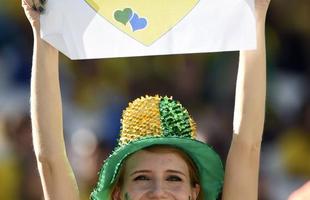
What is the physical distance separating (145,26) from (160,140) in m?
0.36

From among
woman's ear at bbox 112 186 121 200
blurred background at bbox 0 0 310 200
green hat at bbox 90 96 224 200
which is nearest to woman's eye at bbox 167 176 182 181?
green hat at bbox 90 96 224 200

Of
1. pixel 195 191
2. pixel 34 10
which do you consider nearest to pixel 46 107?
pixel 34 10

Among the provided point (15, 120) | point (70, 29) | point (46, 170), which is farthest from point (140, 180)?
point (15, 120)

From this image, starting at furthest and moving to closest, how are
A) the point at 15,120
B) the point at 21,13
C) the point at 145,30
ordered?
1. the point at 21,13
2. the point at 15,120
3. the point at 145,30

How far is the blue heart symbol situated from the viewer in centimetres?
266

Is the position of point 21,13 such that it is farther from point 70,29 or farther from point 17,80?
point 70,29

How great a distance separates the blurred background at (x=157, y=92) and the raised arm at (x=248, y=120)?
1.88 m

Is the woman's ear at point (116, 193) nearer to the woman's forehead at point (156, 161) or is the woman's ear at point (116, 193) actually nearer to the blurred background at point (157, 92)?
the woman's forehead at point (156, 161)

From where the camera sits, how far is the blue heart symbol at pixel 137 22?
2.66m

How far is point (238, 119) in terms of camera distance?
9.14 ft

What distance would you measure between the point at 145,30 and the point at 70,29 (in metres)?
0.23

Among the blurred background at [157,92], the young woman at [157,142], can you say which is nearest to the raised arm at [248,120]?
the young woman at [157,142]

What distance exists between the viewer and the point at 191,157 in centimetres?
280

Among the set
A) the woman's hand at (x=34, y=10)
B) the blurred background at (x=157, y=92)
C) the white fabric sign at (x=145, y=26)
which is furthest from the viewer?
the blurred background at (x=157, y=92)
